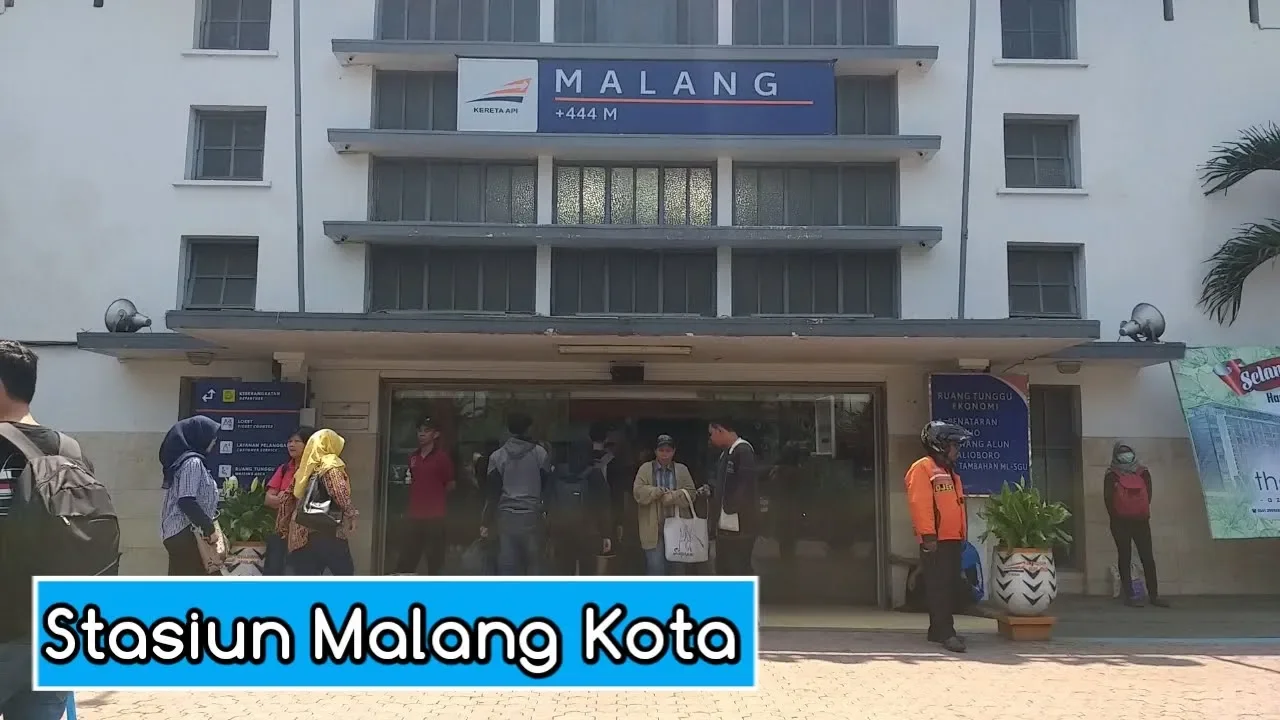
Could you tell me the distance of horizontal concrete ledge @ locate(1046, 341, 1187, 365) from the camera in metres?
12.1

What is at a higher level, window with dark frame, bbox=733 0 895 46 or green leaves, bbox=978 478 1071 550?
window with dark frame, bbox=733 0 895 46

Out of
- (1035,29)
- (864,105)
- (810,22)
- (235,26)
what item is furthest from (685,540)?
(235,26)

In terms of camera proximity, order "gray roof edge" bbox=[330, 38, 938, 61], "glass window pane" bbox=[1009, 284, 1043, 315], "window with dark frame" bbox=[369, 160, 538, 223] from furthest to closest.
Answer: "window with dark frame" bbox=[369, 160, 538, 223] → "glass window pane" bbox=[1009, 284, 1043, 315] → "gray roof edge" bbox=[330, 38, 938, 61]

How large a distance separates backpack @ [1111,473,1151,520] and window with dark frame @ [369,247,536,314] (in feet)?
25.3

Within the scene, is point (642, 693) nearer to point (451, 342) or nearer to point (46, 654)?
point (46, 654)

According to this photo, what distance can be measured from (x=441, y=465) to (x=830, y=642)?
508cm

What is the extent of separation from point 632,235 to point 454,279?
2589 mm

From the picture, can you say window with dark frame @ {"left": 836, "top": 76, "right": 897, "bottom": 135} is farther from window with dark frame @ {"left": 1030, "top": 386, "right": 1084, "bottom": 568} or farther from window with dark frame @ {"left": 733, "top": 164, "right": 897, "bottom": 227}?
window with dark frame @ {"left": 1030, "top": 386, "right": 1084, "bottom": 568}

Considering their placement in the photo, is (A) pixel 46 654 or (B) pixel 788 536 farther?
(B) pixel 788 536

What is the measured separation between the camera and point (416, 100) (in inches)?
560

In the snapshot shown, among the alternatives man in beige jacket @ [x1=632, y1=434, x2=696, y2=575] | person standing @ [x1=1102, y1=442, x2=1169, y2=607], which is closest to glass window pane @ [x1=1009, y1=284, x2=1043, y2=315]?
person standing @ [x1=1102, y1=442, x2=1169, y2=607]

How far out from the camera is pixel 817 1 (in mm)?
14586

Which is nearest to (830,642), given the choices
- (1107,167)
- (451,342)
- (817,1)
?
(451,342)

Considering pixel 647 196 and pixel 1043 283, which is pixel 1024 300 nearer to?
pixel 1043 283
